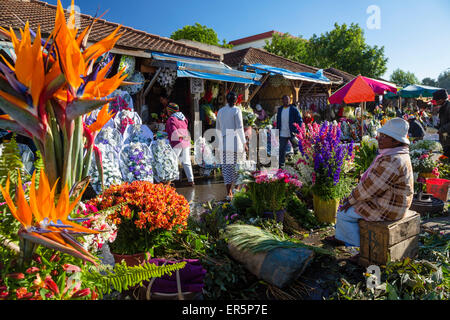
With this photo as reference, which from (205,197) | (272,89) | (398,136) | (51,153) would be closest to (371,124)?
(272,89)

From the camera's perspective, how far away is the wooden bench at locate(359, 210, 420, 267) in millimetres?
2748

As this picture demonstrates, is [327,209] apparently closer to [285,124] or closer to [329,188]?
[329,188]

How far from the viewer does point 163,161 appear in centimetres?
603

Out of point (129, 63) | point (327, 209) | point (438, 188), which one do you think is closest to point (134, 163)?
point (129, 63)

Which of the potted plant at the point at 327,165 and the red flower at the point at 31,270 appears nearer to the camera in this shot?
the red flower at the point at 31,270

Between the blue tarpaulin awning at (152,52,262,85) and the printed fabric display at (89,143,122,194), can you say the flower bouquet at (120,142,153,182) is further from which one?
the blue tarpaulin awning at (152,52,262,85)

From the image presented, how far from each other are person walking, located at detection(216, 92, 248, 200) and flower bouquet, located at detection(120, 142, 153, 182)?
1.46 meters

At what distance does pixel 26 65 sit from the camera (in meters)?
1.04

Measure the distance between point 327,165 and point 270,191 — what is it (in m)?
0.90

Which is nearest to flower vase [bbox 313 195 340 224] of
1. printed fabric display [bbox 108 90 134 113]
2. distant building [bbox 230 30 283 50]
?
printed fabric display [bbox 108 90 134 113]

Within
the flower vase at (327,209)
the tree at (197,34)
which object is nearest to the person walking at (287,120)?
the flower vase at (327,209)

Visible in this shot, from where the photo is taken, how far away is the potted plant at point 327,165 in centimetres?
392

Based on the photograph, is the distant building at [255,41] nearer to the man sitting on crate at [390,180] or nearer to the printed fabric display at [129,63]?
the printed fabric display at [129,63]

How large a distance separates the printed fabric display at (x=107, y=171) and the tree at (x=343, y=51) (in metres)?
26.1
